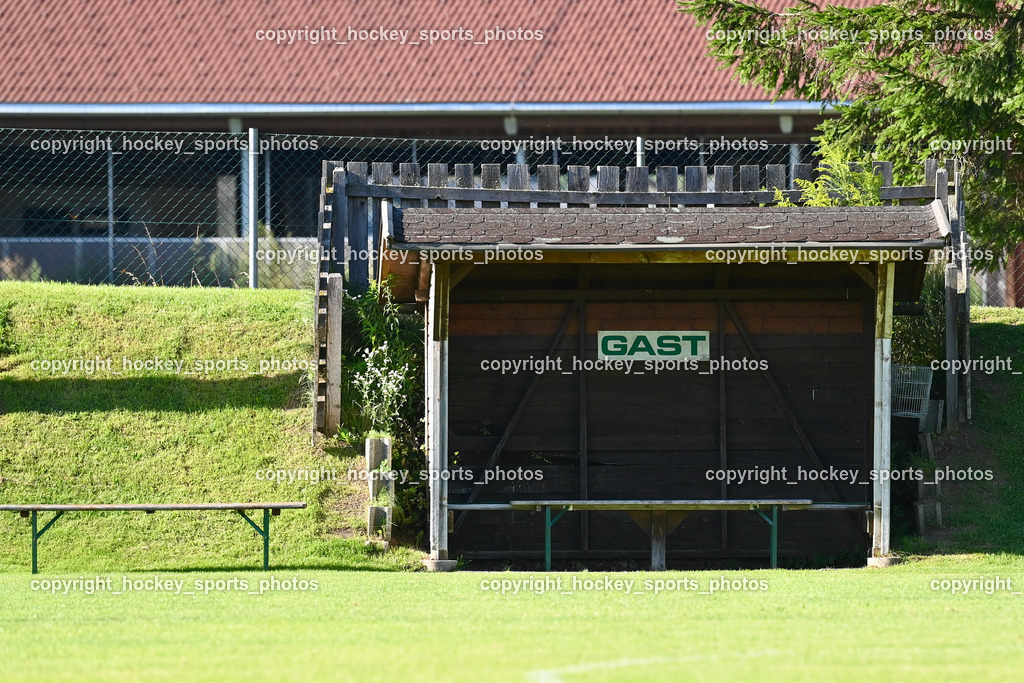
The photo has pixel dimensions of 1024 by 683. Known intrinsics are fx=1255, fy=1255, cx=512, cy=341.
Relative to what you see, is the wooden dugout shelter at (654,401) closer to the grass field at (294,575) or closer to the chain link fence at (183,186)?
the grass field at (294,575)

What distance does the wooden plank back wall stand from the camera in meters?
12.1

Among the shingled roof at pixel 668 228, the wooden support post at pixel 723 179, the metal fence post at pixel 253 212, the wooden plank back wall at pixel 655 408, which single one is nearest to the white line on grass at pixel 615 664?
the shingled roof at pixel 668 228

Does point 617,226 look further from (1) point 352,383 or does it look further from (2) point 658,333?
(1) point 352,383

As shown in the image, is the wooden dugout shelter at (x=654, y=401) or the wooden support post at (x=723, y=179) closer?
the wooden dugout shelter at (x=654, y=401)

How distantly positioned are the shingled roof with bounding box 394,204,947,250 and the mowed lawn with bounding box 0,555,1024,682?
2.70m

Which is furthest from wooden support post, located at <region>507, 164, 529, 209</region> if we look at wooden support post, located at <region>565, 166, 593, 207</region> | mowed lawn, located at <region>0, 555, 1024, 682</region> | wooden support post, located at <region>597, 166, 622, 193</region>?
mowed lawn, located at <region>0, 555, 1024, 682</region>

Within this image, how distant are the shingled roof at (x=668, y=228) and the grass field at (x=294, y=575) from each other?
2.66 metres

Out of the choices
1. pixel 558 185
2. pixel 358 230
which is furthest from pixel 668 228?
pixel 358 230

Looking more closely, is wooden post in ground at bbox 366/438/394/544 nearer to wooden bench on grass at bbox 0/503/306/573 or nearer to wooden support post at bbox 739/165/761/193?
wooden bench on grass at bbox 0/503/306/573

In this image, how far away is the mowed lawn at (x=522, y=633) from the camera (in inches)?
207

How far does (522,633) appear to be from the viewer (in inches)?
249

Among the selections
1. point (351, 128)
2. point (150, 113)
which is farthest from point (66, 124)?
point (351, 128)

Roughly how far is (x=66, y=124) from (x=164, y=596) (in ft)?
43.1

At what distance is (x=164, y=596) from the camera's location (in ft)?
27.2
